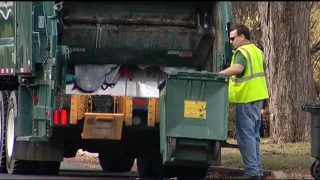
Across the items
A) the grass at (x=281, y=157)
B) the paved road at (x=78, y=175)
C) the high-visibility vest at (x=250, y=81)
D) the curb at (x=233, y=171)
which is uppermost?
the high-visibility vest at (x=250, y=81)

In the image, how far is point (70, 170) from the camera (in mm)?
14266

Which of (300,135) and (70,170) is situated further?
(300,135)

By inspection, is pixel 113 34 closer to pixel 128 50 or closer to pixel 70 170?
pixel 128 50

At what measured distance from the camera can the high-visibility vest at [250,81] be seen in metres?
11.1

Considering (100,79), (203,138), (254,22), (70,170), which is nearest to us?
(203,138)

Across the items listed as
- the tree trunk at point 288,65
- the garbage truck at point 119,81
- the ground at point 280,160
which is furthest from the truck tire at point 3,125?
the tree trunk at point 288,65

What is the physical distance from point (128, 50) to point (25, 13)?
1319mm

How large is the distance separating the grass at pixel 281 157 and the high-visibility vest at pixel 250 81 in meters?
1.69

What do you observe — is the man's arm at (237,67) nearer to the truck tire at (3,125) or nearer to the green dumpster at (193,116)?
the green dumpster at (193,116)

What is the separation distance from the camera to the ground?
12219 millimetres

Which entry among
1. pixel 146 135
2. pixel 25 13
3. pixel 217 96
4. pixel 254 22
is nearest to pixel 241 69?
pixel 217 96

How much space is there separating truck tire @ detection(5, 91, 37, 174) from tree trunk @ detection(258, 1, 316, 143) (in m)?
5.99

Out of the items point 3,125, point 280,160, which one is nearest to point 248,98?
point 280,160

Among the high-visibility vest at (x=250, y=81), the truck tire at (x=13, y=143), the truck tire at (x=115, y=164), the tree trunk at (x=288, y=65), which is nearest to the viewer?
the high-visibility vest at (x=250, y=81)
